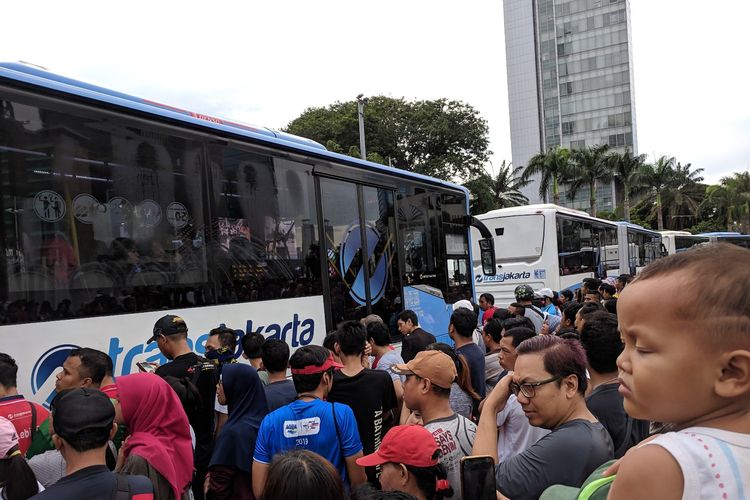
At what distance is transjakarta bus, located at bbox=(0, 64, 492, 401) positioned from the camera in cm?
440

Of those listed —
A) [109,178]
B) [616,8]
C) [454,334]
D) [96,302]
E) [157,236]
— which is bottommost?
[454,334]

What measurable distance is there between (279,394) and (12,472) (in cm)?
173

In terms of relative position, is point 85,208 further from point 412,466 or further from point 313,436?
point 412,466

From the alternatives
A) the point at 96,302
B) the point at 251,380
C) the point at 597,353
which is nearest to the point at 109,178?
the point at 96,302

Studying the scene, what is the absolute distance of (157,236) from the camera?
5312 mm

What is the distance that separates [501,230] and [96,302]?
14.4 metres

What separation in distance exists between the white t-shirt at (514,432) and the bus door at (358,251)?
4052 mm

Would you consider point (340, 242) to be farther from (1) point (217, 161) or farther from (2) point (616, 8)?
(2) point (616, 8)

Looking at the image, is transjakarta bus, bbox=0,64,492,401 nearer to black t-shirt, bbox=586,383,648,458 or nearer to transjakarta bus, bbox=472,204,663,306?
black t-shirt, bbox=586,383,648,458

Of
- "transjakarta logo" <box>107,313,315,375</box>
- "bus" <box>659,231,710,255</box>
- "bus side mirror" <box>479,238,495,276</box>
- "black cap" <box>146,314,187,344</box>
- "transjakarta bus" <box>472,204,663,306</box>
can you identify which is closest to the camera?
"black cap" <box>146,314,187,344</box>

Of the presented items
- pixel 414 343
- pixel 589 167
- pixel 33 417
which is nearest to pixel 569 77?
pixel 589 167

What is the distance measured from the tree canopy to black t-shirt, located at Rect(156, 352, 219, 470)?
1233 inches

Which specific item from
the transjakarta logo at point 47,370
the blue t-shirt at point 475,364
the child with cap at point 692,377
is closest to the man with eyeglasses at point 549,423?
the child with cap at point 692,377

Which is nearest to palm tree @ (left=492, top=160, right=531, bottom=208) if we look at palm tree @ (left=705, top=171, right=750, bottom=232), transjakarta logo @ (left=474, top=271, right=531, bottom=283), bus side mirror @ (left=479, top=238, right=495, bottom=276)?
palm tree @ (left=705, top=171, right=750, bottom=232)
